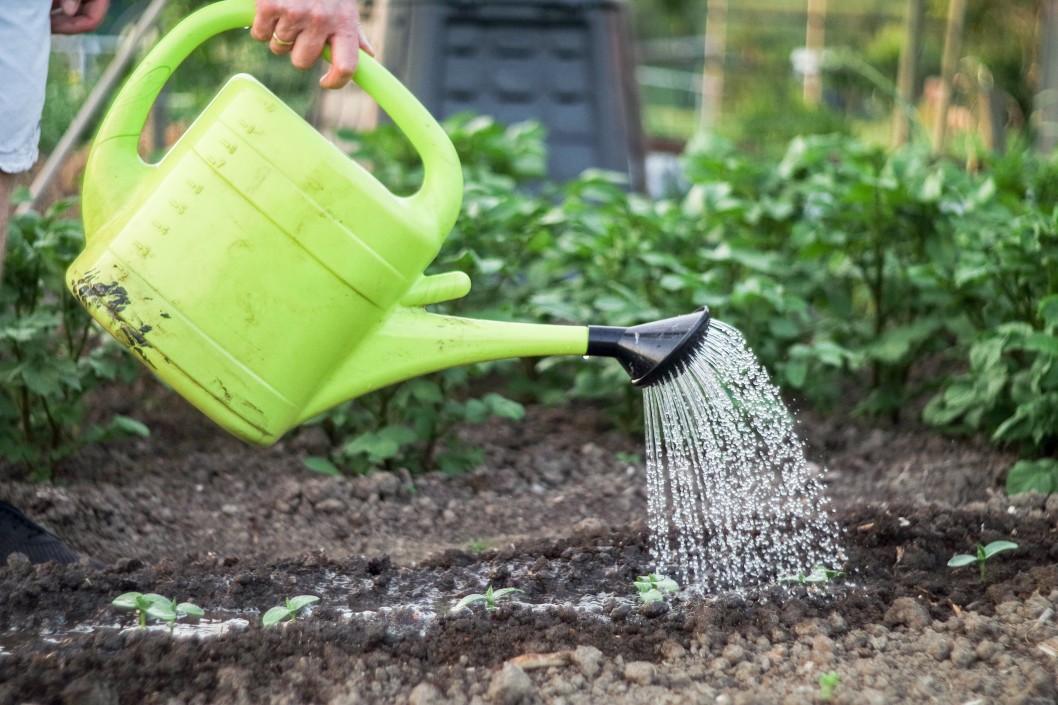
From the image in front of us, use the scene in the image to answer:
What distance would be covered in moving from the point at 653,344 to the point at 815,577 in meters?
0.46

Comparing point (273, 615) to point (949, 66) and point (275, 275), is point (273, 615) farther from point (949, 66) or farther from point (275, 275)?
point (949, 66)

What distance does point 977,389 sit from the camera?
255 cm

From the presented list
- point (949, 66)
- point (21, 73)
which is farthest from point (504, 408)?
point (949, 66)

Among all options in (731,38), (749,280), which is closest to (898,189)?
(749,280)

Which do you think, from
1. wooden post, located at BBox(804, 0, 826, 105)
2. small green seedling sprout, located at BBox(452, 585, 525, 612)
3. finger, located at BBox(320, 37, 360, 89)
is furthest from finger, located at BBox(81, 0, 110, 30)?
wooden post, located at BBox(804, 0, 826, 105)

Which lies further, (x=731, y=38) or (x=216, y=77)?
(x=731, y=38)

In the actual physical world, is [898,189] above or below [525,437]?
above

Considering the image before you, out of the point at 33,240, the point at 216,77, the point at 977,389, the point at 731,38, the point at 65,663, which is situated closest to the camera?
the point at 65,663

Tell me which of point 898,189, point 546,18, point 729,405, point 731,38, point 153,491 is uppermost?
point 731,38

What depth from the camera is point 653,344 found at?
1634mm

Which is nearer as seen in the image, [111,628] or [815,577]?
[111,628]

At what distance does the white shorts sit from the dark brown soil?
59 cm

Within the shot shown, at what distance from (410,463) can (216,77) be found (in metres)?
4.01

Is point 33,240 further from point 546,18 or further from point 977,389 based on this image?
point 546,18
